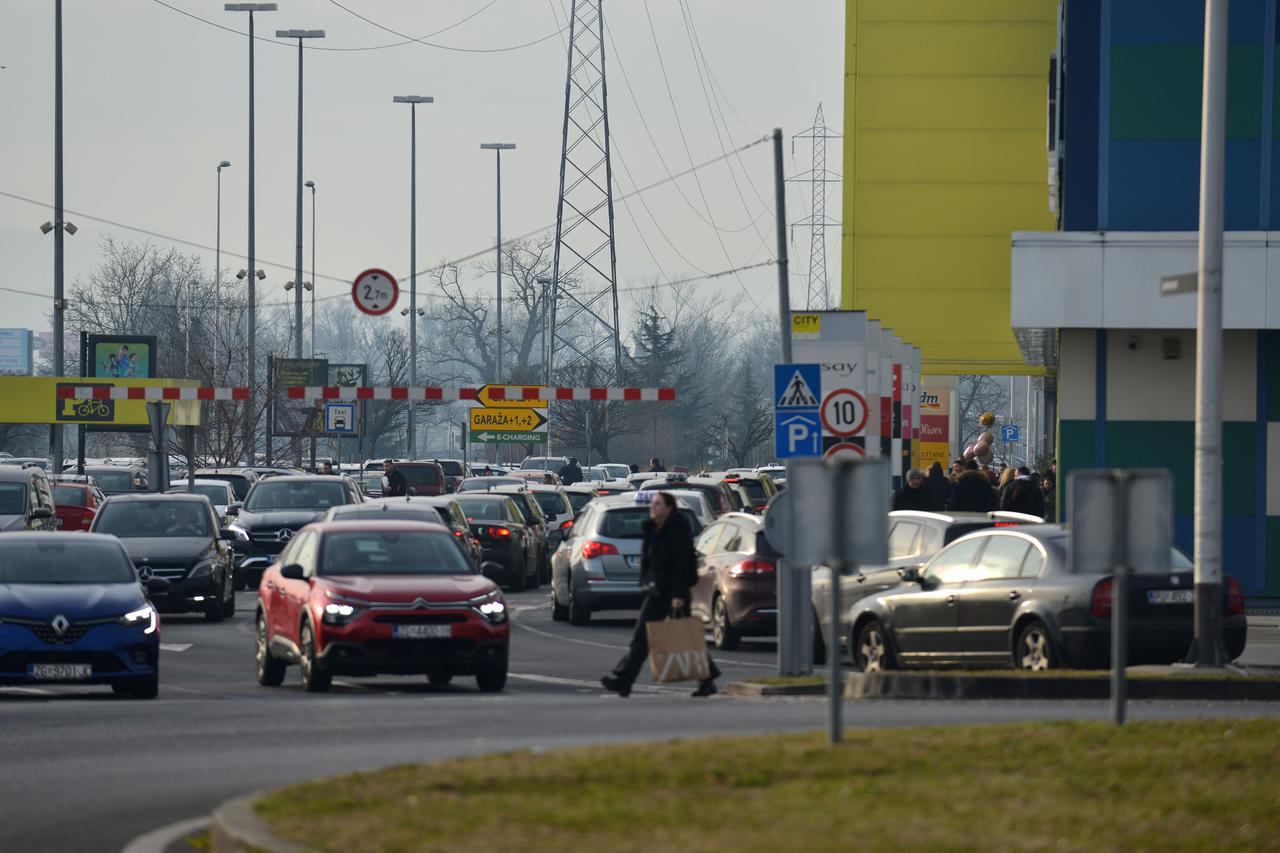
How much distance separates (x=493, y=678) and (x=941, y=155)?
1288 inches

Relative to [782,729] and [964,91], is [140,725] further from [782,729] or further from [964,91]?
[964,91]

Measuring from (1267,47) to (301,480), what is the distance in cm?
1616

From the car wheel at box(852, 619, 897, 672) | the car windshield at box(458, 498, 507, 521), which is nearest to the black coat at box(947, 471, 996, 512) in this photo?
the car wheel at box(852, 619, 897, 672)

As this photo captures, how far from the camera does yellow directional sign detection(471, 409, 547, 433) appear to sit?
228 ft

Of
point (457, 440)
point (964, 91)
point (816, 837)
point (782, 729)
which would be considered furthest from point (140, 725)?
point (457, 440)

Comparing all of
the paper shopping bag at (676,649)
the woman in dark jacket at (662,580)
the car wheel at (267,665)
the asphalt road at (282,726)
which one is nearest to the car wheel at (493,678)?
the asphalt road at (282,726)

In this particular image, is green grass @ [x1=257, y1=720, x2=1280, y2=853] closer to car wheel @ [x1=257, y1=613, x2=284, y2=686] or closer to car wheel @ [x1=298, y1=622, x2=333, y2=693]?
car wheel @ [x1=298, y1=622, x2=333, y2=693]

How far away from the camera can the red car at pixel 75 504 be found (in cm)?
3694

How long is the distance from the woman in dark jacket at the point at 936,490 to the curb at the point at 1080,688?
11511mm

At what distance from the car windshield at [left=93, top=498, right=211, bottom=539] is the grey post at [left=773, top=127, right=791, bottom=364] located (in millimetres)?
10056

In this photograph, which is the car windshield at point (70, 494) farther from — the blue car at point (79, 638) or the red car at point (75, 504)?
the blue car at point (79, 638)

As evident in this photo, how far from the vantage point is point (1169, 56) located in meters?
30.6

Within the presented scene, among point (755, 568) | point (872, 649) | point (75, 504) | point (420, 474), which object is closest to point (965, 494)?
point (755, 568)

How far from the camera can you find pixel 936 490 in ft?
96.7
